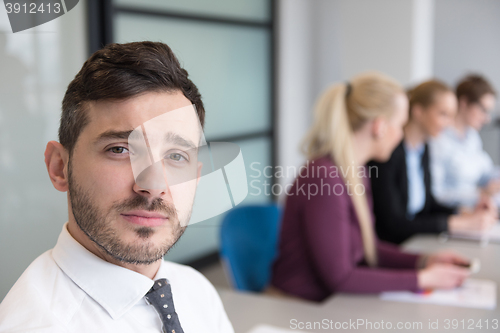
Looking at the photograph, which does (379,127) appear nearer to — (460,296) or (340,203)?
(340,203)

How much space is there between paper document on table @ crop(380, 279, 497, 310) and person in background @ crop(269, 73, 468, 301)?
39mm

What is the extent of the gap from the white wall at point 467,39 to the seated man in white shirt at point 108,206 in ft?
16.0

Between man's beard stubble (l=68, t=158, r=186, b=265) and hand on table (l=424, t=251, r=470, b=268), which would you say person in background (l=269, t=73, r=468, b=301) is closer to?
hand on table (l=424, t=251, r=470, b=268)

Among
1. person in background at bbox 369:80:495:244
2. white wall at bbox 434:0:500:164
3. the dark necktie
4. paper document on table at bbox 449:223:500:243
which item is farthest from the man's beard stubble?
white wall at bbox 434:0:500:164

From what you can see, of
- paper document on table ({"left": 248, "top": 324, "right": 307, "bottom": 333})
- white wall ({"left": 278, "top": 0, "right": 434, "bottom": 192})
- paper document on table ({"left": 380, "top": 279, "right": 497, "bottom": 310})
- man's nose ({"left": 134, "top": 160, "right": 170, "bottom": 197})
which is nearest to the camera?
man's nose ({"left": 134, "top": 160, "right": 170, "bottom": 197})

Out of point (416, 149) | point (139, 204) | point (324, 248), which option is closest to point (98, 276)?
point (139, 204)

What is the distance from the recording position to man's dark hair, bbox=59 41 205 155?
554 millimetres

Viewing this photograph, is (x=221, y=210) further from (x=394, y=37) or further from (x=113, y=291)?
(x=394, y=37)

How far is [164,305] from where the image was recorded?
25.7 inches

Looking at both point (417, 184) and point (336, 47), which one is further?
point (336, 47)

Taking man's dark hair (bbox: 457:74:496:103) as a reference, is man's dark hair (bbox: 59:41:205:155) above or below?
above

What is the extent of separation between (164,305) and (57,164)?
0.24m

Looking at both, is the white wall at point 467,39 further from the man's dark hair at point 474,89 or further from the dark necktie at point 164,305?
the dark necktie at point 164,305

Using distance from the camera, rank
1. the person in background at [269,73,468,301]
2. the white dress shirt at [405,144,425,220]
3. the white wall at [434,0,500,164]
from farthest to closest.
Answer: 1. the white wall at [434,0,500,164]
2. the white dress shirt at [405,144,425,220]
3. the person in background at [269,73,468,301]
